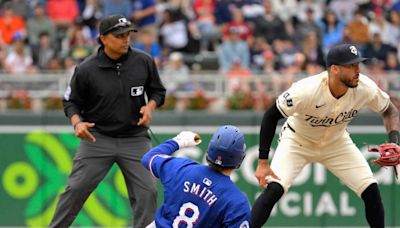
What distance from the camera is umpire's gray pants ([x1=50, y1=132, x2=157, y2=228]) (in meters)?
9.86

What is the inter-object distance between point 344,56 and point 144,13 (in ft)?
33.5

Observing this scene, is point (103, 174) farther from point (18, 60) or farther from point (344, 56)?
point (18, 60)

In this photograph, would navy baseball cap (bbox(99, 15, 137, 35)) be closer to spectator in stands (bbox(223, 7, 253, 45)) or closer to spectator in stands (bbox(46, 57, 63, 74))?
spectator in stands (bbox(46, 57, 63, 74))

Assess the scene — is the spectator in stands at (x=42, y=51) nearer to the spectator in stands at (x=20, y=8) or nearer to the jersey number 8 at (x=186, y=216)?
the spectator in stands at (x=20, y=8)

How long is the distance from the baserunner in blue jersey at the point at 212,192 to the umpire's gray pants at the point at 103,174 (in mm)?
2556

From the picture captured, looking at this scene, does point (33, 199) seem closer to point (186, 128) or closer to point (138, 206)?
point (186, 128)

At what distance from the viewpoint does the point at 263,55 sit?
18.2m

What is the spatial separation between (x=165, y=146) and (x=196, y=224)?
0.76 metres

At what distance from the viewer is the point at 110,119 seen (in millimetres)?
9953

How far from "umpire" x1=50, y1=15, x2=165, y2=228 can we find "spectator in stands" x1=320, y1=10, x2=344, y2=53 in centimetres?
944

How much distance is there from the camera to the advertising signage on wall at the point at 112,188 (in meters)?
13.6

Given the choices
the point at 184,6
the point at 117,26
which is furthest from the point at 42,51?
the point at 117,26

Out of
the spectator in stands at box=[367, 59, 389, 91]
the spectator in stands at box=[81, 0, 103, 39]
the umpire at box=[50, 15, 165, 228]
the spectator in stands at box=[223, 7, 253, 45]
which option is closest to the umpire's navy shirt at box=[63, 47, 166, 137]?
the umpire at box=[50, 15, 165, 228]

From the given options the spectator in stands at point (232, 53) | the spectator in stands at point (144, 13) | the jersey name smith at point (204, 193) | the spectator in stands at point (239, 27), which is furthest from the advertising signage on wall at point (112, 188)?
the jersey name smith at point (204, 193)
